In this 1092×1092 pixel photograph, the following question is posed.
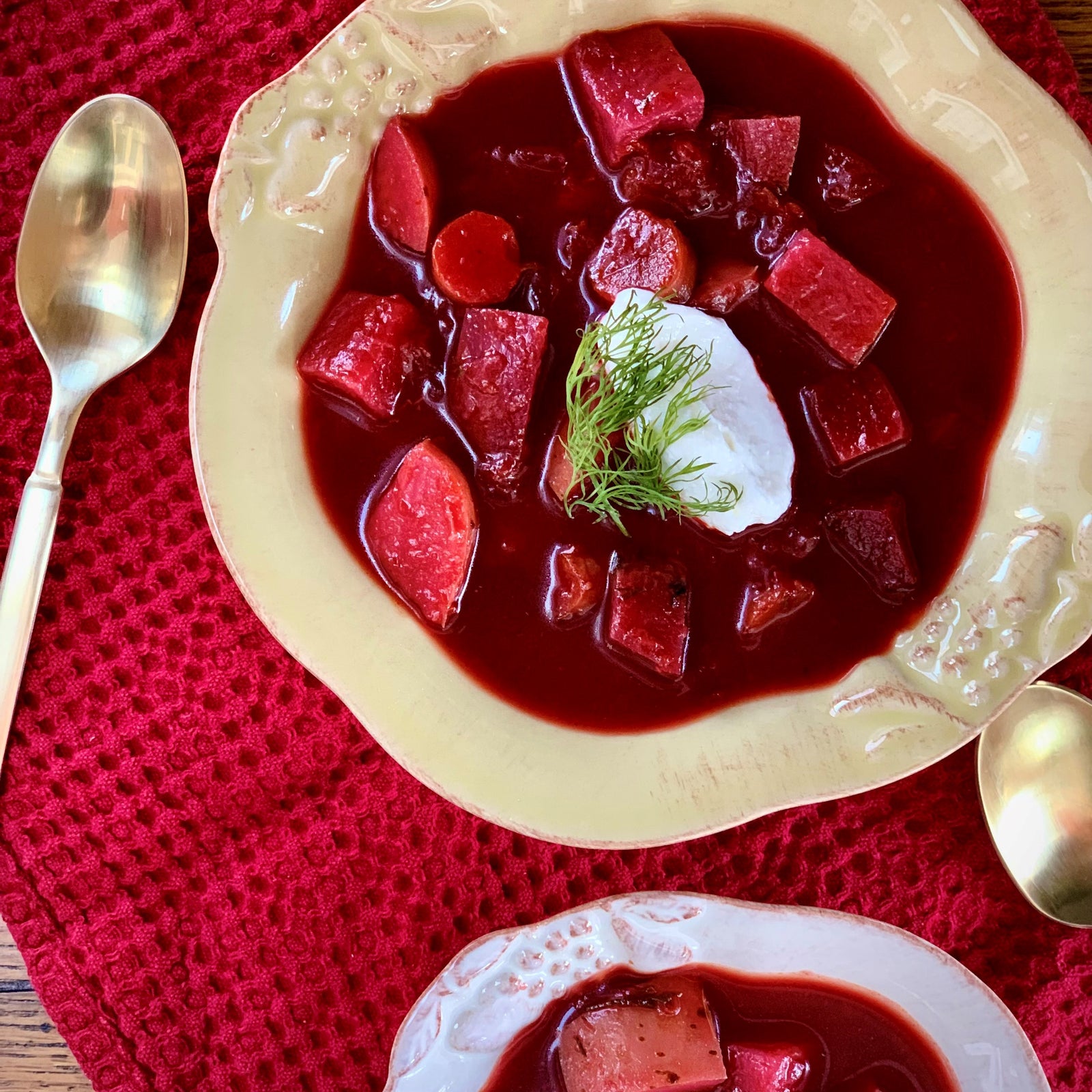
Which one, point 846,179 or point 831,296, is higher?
point 846,179

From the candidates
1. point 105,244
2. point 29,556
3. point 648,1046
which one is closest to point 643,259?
point 105,244

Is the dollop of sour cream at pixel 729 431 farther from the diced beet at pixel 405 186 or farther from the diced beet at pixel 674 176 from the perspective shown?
the diced beet at pixel 405 186

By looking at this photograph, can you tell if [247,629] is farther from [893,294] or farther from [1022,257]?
[1022,257]

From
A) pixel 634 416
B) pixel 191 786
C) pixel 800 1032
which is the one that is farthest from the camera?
pixel 800 1032

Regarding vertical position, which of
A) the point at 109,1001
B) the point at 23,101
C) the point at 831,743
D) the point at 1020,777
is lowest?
the point at 109,1001

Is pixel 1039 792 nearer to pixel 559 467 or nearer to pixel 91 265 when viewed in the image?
pixel 559 467

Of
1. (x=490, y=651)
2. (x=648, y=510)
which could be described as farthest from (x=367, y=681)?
(x=648, y=510)
